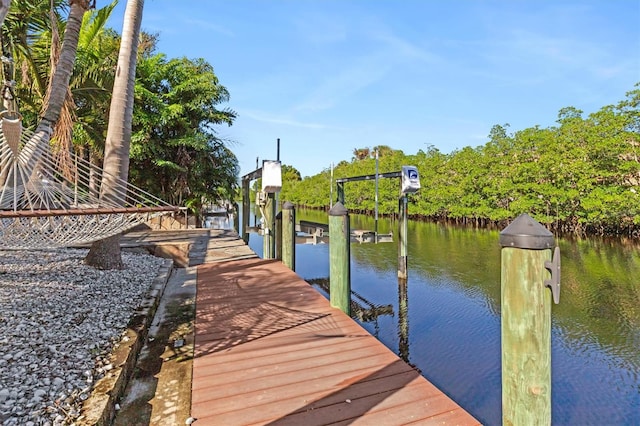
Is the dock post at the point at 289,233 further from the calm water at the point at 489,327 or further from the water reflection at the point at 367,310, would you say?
the calm water at the point at 489,327

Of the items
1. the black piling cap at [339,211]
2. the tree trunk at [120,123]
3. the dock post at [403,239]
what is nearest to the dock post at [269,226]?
the tree trunk at [120,123]

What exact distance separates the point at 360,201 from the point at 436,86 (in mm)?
17737

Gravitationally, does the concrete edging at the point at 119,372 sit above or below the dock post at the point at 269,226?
below

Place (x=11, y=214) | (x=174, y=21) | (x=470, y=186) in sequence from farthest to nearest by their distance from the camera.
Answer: (x=470, y=186) → (x=174, y=21) → (x=11, y=214)

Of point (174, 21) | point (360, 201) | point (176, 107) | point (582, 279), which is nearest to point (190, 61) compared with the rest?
point (176, 107)

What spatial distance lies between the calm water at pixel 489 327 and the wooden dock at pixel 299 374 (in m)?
1.57

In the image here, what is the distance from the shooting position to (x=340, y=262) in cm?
318

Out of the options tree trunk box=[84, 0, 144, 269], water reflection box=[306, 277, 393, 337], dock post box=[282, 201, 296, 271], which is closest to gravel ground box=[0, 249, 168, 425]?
tree trunk box=[84, 0, 144, 269]

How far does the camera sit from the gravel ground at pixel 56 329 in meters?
1.55

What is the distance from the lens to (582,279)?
7.21 meters

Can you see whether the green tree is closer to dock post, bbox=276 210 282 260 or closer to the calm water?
the calm water

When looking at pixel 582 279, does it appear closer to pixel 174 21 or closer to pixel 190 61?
pixel 174 21

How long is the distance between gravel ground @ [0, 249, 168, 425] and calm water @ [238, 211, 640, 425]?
286 cm

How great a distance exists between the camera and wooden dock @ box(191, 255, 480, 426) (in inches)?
62.6
